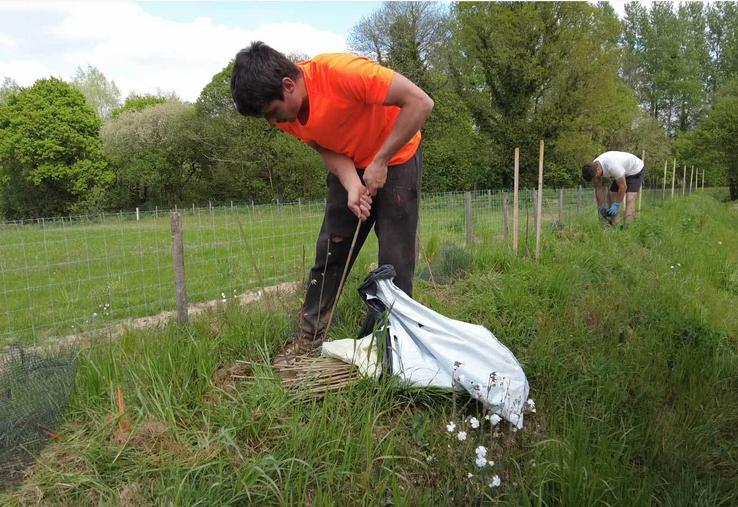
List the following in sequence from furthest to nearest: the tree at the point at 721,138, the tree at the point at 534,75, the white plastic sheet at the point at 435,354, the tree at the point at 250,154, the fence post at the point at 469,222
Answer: the tree at the point at 721,138
the tree at the point at 250,154
the tree at the point at 534,75
the fence post at the point at 469,222
the white plastic sheet at the point at 435,354

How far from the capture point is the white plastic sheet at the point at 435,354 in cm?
218

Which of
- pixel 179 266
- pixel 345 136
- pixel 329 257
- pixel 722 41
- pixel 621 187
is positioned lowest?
pixel 179 266

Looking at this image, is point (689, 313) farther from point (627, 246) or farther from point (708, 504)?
point (627, 246)

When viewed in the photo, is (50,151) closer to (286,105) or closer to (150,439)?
(286,105)

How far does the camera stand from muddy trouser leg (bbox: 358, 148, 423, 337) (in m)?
2.65

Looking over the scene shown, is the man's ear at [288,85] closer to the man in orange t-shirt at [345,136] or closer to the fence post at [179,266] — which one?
the man in orange t-shirt at [345,136]

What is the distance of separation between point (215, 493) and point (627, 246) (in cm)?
654

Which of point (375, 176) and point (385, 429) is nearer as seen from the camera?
point (385, 429)

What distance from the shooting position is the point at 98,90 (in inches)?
1763

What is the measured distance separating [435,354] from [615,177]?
7181mm

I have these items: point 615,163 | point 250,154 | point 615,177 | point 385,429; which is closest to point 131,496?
point 385,429

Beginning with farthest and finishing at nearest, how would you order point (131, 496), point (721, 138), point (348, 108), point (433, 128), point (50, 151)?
point (721, 138), point (50, 151), point (433, 128), point (348, 108), point (131, 496)

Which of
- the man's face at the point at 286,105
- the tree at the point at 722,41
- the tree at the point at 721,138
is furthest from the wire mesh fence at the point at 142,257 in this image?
the tree at the point at 722,41

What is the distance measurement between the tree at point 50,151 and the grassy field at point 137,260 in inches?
1008
